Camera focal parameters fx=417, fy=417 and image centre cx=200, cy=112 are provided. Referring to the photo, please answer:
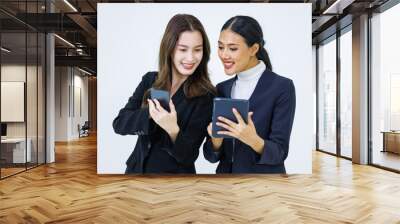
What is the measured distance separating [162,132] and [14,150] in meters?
2.82

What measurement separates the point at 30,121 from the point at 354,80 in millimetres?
6693

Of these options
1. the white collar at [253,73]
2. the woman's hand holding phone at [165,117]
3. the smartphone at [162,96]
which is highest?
the white collar at [253,73]

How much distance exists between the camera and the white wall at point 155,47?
22.4 ft

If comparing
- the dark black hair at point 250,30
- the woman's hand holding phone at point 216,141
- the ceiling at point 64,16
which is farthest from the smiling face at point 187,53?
the ceiling at point 64,16

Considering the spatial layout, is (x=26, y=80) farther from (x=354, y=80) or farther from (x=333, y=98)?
(x=333, y=98)

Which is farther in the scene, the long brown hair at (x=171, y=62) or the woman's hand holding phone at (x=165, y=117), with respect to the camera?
the long brown hair at (x=171, y=62)

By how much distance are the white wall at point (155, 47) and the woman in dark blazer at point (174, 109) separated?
161mm

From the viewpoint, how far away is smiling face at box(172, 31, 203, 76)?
6500mm

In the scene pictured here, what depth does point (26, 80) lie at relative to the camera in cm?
764

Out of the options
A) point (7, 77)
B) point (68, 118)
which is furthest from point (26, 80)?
point (68, 118)

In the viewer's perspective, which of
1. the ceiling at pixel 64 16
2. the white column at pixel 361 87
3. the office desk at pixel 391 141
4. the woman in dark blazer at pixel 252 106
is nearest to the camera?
the woman in dark blazer at pixel 252 106

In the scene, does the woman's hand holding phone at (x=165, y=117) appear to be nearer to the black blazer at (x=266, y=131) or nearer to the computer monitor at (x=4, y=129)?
the black blazer at (x=266, y=131)

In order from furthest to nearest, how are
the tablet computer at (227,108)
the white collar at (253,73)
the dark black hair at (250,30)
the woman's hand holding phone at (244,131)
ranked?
1. the dark black hair at (250,30)
2. the white collar at (253,73)
3. the woman's hand holding phone at (244,131)
4. the tablet computer at (227,108)

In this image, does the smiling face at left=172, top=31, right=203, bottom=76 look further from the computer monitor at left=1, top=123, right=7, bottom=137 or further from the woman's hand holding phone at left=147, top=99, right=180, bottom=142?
the computer monitor at left=1, top=123, right=7, bottom=137
